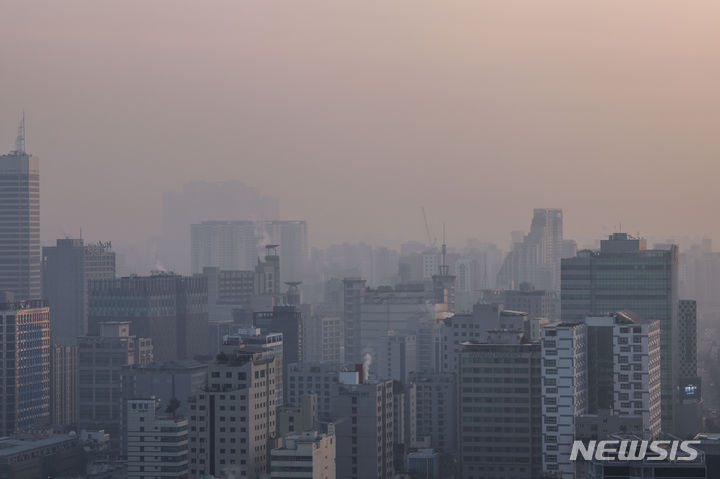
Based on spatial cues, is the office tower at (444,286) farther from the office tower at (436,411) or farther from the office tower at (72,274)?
the office tower at (436,411)

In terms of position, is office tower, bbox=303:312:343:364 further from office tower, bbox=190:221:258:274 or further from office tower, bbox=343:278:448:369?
office tower, bbox=190:221:258:274

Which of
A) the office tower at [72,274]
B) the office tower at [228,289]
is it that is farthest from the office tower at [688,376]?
the office tower at [72,274]

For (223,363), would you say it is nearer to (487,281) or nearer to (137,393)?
(137,393)

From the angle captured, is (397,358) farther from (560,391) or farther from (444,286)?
(560,391)

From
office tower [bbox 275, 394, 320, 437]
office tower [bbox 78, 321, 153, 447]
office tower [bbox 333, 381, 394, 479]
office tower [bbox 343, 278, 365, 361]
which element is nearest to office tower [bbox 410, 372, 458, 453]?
office tower [bbox 333, 381, 394, 479]

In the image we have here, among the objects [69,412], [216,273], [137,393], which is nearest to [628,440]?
[137,393]
